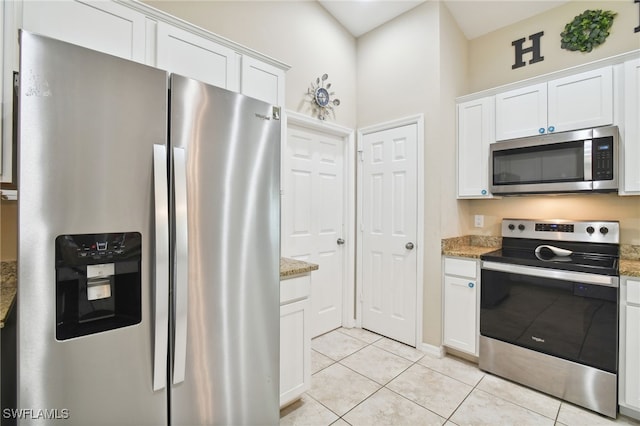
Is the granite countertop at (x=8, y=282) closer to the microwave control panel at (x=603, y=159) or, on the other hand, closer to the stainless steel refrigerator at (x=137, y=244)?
the stainless steel refrigerator at (x=137, y=244)

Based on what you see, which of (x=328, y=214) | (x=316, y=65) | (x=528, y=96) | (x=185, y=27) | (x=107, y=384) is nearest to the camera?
(x=107, y=384)

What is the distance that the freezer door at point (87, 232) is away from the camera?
87 cm

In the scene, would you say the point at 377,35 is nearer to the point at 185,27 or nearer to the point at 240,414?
the point at 185,27

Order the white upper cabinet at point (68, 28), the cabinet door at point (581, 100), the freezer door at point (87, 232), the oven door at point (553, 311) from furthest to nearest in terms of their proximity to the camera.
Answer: the cabinet door at point (581, 100)
the oven door at point (553, 311)
the white upper cabinet at point (68, 28)
the freezer door at point (87, 232)

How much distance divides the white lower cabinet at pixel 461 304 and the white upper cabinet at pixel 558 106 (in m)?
1.19

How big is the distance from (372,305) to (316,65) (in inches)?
98.4

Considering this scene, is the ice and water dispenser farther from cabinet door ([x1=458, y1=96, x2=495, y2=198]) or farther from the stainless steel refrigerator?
cabinet door ([x1=458, y1=96, x2=495, y2=198])

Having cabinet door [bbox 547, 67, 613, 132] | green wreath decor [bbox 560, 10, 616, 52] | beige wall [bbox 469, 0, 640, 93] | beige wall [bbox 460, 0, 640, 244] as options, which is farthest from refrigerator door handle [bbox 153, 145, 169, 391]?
green wreath decor [bbox 560, 10, 616, 52]

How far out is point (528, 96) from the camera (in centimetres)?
241

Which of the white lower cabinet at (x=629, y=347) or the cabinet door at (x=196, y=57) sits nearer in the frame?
the cabinet door at (x=196, y=57)

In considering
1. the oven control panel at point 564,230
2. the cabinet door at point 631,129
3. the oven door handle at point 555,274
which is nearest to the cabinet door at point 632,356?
the oven door handle at point 555,274

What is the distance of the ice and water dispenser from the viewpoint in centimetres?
93

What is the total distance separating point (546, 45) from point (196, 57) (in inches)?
118

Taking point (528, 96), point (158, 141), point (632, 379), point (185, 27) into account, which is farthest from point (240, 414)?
point (528, 96)
